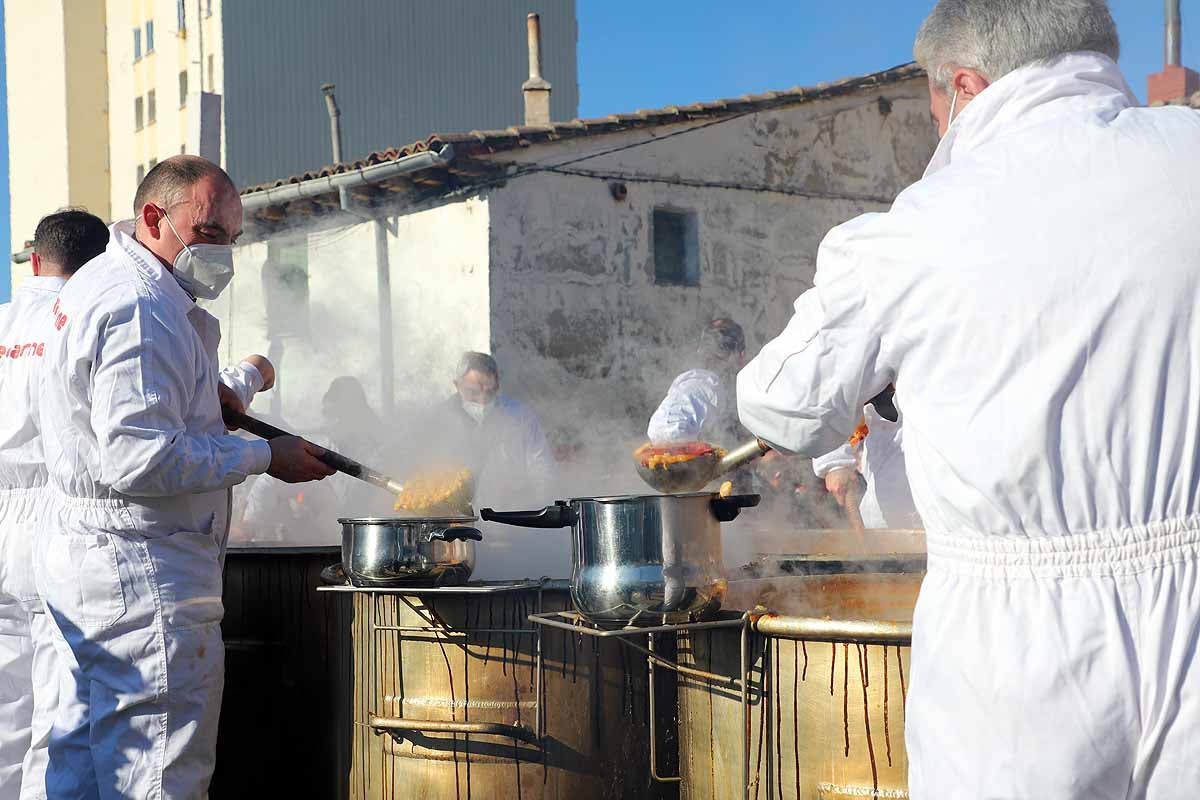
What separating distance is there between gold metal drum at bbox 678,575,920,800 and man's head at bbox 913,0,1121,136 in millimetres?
1250

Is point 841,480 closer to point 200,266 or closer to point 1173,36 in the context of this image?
point 200,266

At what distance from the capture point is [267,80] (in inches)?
1053

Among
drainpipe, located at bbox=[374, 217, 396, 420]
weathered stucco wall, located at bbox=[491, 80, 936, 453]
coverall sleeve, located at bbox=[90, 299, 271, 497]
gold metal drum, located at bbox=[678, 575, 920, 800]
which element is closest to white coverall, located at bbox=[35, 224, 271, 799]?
coverall sleeve, located at bbox=[90, 299, 271, 497]

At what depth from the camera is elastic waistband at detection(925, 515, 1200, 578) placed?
1.81 m

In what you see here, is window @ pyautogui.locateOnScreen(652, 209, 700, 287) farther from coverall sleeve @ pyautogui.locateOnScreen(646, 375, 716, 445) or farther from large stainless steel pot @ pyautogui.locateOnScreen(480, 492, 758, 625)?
large stainless steel pot @ pyautogui.locateOnScreen(480, 492, 758, 625)

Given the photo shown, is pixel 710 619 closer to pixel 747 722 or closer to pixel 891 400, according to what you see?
pixel 747 722

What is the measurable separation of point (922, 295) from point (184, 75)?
29.9 metres

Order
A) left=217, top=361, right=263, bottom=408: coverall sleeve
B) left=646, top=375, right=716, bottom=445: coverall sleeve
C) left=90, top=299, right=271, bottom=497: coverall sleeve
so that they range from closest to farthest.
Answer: left=90, top=299, right=271, bottom=497: coverall sleeve, left=217, top=361, right=263, bottom=408: coverall sleeve, left=646, top=375, right=716, bottom=445: coverall sleeve

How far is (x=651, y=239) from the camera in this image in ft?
50.7

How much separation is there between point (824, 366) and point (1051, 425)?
0.39 metres

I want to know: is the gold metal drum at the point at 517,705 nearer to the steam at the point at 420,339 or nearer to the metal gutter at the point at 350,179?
the steam at the point at 420,339

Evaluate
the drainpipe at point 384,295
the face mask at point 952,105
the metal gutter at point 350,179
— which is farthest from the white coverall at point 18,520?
the drainpipe at point 384,295

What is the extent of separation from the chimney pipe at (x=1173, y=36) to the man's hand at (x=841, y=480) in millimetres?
15124

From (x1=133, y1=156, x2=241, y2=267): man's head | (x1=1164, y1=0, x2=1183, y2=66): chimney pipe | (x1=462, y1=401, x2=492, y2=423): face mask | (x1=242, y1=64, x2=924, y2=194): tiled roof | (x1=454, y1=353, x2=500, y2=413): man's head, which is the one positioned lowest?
(x1=462, y1=401, x2=492, y2=423): face mask
